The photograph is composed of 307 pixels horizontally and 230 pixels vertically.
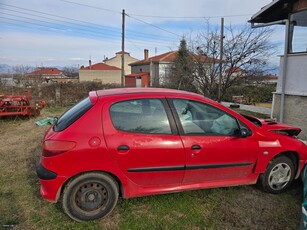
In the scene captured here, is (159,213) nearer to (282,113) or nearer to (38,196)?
(38,196)

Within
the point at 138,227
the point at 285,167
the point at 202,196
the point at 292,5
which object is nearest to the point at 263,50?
the point at 292,5

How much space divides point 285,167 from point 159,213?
1.92 meters

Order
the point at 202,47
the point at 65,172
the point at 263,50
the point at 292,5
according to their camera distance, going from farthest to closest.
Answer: the point at 202,47, the point at 263,50, the point at 292,5, the point at 65,172

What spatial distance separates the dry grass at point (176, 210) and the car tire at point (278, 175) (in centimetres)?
11

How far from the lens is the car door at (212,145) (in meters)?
2.92

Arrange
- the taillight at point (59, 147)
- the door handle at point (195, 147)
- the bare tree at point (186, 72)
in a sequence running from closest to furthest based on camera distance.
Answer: the taillight at point (59, 147)
the door handle at point (195, 147)
the bare tree at point (186, 72)

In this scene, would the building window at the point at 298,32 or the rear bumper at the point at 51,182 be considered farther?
the building window at the point at 298,32

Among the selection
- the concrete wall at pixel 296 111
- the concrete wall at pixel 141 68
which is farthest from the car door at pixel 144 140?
the concrete wall at pixel 141 68

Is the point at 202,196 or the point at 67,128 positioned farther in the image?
the point at 202,196

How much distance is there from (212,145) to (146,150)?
842 mm

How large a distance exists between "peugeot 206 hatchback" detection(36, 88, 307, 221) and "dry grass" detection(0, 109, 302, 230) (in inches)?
10.1

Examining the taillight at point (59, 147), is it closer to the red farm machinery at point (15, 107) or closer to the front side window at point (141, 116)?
the front side window at point (141, 116)

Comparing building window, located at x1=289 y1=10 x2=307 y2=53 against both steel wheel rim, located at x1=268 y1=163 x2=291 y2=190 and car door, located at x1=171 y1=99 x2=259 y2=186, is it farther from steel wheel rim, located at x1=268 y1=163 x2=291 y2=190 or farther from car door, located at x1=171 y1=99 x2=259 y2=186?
car door, located at x1=171 y1=99 x2=259 y2=186

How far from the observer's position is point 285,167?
11.1ft
